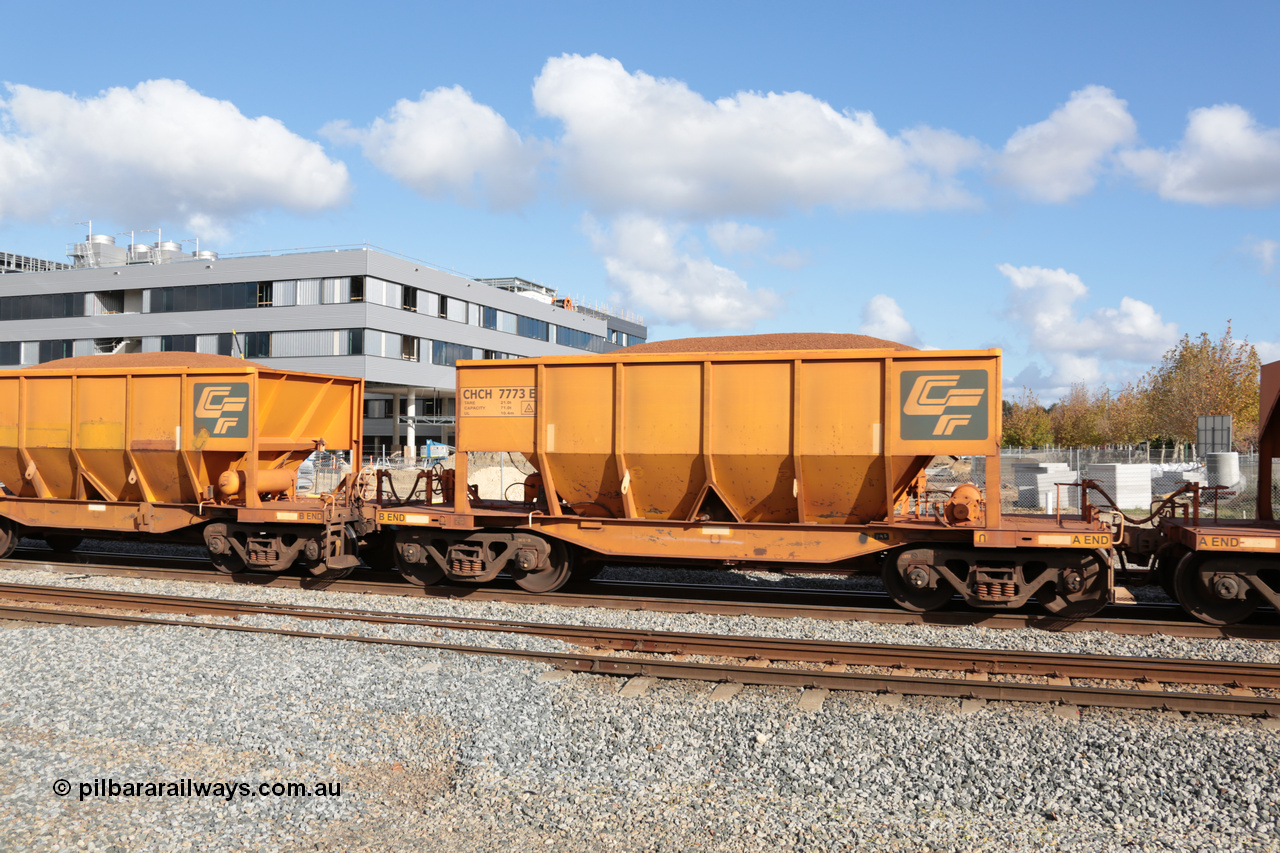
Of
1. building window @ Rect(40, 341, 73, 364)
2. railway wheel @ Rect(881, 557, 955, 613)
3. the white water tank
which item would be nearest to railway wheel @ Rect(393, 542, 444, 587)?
railway wheel @ Rect(881, 557, 955, 613)

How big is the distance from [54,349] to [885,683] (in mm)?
62584

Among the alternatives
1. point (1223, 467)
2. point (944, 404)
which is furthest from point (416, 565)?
point (1223, 467)

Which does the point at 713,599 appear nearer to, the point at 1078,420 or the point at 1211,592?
the point at 1211,592

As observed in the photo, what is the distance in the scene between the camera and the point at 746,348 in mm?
10898

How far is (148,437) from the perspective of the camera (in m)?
12.8

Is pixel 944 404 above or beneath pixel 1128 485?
above

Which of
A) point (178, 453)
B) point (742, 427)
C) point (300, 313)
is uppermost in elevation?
point (300, 313)

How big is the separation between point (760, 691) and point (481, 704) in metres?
2.55

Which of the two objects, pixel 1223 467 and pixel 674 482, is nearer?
pixel 674 482

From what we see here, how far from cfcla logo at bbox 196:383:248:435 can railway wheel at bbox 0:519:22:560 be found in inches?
199

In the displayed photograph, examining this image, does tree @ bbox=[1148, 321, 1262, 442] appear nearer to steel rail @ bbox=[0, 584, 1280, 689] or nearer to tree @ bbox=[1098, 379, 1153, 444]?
tree @ bbox=[1098, 379, 1153, 444]

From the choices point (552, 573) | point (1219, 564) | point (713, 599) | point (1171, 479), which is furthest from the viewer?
point (1171, 479)

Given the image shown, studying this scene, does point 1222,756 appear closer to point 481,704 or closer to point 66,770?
point 481,704

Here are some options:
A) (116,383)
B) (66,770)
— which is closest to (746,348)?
(66,770)
